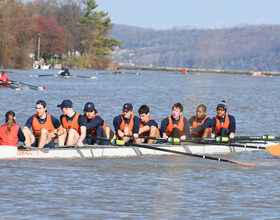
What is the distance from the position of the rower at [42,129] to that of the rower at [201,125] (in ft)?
14.0

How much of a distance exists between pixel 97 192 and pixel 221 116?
7.30m

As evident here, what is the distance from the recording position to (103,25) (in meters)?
178

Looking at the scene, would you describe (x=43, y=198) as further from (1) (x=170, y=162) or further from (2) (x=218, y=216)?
(1) (x=170, y=162)

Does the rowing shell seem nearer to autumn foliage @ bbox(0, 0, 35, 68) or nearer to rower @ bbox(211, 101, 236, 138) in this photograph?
rower @ bbox(211, 101, 236, 138)

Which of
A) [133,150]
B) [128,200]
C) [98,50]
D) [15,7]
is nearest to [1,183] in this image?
[128,200]

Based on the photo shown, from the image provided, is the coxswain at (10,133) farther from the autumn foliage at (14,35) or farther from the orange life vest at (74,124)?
the autumn foliage at (14,35)

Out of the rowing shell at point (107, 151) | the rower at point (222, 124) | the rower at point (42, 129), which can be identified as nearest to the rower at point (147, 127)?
the rowing shell at point (107, 151)

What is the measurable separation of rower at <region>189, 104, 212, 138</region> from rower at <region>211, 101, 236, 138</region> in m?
0.52

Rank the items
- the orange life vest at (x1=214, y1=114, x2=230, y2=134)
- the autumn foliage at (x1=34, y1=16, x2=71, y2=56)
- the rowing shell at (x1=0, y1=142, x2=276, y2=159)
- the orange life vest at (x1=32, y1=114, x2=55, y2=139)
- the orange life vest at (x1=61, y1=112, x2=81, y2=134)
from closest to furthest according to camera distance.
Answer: the rowing shell at (x1=0, y1=142, x2=276, y2=159)
the orange life vest at (x1=32, y1=114, x2=55, y2=139)
the orange life vest at (x1=61, y1=112, x2=81, y2=134)
the orange life vest at (x1=214, y1=114, x2=230, y2=134)
the autumn foliage at (x1=34, y1=16, x2=71, y2=56)

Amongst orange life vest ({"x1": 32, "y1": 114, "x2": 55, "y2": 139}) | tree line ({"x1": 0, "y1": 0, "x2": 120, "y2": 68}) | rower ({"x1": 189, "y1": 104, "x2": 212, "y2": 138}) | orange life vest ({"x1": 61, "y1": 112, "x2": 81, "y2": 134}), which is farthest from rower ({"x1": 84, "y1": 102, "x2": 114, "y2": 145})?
tree line ({"x1": 0, "y1": 0, "x2": 120, "y2": 68})

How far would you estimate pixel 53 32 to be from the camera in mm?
146875

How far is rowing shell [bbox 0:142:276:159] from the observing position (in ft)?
55.0

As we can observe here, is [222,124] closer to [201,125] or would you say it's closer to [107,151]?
[201,125]

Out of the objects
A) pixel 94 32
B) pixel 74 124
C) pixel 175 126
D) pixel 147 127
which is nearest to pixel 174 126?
pixel 175 126
